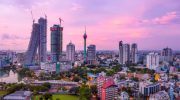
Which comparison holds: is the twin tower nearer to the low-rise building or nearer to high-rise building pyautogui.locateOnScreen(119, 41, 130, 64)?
high-rise building pyautogui.locateOnScreen(119, 41, 130, 64)

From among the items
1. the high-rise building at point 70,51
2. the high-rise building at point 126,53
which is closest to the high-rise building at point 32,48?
the high-rise building at point 70,51

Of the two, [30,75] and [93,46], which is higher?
[93,46]

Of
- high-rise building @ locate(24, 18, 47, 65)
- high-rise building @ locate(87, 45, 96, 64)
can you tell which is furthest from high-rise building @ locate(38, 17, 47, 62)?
high-rise building @ locate(87, 45, 96, 64)

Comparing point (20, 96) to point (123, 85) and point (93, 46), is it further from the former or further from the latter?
point (93, 46)

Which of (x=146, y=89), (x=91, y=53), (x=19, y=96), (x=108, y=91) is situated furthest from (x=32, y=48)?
(x=108, y=91)

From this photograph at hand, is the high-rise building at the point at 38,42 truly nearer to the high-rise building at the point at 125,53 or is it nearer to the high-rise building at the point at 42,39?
the high-rise building at the point at 42,39

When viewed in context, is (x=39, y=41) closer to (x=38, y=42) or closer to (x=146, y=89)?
(x=38, y=42)

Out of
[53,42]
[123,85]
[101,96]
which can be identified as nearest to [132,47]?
[53,42]

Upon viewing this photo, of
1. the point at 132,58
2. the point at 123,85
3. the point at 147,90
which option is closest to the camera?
the point at 147,90
